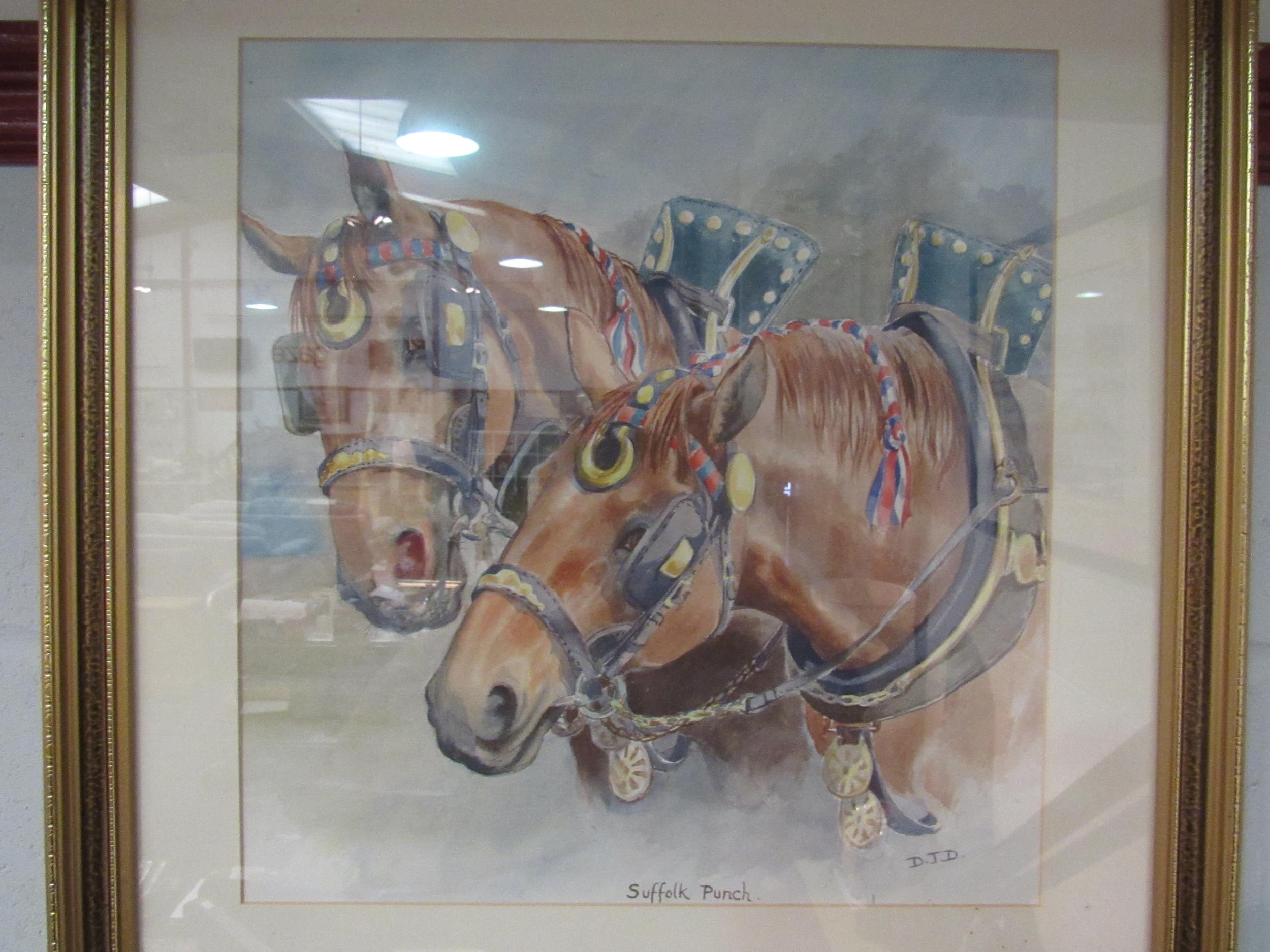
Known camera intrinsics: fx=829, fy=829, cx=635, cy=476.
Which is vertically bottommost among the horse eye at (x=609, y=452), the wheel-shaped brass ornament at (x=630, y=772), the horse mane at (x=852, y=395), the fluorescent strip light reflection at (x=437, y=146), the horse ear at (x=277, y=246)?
the wheel-shaped brass ornament at (x=630, y=772)

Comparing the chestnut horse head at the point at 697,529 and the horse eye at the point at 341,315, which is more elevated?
the horse eye at the point at 341,315

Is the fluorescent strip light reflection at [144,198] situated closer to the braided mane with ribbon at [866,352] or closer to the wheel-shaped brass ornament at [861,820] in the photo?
the braided mane with ribbon at [866,352]

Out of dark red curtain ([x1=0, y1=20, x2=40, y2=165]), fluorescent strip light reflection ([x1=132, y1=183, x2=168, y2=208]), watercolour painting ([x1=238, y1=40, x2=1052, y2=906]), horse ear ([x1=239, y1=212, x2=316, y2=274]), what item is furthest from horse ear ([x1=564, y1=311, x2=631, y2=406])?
dark red curtain ([x1=0, y1=20, x2=40, y2=165])

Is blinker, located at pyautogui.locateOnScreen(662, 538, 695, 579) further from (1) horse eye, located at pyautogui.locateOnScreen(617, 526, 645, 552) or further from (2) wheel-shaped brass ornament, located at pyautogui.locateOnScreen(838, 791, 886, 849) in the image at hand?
(2) wheel-shaped brass ornament, located at pyautogui.locateOnScreen(838, 791, 886, 849)

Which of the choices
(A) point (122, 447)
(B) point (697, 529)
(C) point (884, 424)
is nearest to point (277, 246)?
(A) point (122, 447)

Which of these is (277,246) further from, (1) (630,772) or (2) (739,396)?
(1) (630,772)

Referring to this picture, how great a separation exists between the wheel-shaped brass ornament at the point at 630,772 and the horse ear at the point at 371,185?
19.7 inches

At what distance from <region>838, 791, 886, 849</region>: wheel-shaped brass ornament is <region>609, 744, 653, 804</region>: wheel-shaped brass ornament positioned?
6.8 inches

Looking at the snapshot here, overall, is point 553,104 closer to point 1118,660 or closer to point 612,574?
point 612,574

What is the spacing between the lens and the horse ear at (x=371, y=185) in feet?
2.31

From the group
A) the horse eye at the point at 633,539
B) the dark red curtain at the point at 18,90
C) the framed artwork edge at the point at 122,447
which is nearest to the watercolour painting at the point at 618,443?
the horse eye at the point at 633,539

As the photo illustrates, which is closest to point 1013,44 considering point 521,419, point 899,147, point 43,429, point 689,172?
point 899,147

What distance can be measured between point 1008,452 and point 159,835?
80cm

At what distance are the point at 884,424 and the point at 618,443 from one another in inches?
9.0
